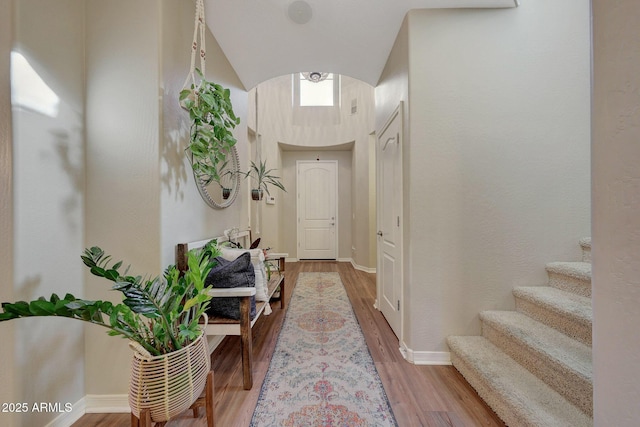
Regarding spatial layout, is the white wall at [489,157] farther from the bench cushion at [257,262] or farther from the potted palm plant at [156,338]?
the potted palm plant at [156,338]

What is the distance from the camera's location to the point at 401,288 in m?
2.14

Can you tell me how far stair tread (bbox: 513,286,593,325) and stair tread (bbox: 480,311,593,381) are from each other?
5.4 inches

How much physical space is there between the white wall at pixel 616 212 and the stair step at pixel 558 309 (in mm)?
896

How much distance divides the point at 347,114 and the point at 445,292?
4401 mm

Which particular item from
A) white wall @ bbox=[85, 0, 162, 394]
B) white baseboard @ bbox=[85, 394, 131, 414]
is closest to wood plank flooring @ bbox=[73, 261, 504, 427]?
white baseboard @ bbox=[85, 394, 131, 414]

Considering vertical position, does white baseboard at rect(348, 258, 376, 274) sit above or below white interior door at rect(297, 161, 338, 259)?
below

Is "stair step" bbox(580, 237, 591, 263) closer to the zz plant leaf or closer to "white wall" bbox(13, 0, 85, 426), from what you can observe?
the zz plant leaf

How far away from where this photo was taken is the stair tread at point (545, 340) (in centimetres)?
128

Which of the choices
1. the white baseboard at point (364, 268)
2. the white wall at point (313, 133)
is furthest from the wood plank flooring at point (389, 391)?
the white wall at point (313, 133)

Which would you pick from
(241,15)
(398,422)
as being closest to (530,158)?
(398,422)

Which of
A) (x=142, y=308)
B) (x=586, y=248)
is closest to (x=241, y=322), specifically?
(x=142, y=308)

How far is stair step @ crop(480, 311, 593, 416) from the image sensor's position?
1.23m

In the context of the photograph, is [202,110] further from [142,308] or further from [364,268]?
[364,268]

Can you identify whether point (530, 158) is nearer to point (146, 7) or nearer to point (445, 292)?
point (445, 292)
